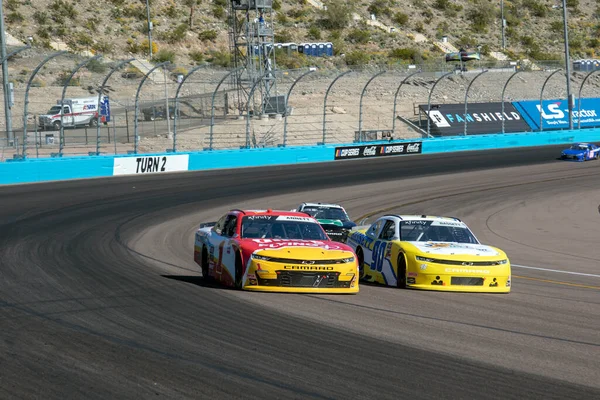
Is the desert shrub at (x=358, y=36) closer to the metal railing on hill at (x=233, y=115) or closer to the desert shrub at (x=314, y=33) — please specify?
the desert shrub at (x=314, y=33)

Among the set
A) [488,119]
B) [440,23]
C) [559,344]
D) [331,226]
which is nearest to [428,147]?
[488,119]

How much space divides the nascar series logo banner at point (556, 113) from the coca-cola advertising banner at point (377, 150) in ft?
36.6

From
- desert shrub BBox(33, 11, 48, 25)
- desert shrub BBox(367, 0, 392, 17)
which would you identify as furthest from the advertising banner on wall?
desert shrub BBox(367, 0, 392, 17)

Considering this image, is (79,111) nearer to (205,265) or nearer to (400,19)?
(205,265)

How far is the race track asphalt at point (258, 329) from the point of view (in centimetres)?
816

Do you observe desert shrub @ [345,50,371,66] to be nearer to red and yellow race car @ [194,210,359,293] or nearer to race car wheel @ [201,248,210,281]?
race car wheel @ [201,248,210,281]

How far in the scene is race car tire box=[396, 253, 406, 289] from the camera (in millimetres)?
14648

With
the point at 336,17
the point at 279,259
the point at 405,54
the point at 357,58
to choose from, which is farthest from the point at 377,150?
the point at 336,17

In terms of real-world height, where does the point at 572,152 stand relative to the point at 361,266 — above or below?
below

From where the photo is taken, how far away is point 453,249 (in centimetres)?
1479

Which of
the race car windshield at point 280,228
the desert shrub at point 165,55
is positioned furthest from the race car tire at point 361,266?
the desert shrub at point 165,55

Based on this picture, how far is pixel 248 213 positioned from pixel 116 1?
77.0 meters

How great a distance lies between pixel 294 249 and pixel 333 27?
83221 millimetres

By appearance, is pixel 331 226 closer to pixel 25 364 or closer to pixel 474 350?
pixel 474 350
